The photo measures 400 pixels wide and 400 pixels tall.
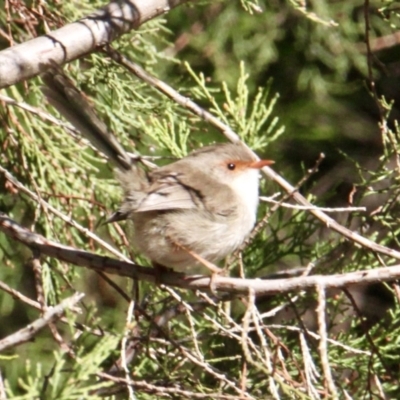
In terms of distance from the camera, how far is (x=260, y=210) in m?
5.08

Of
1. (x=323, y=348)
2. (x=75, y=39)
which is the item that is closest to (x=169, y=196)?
(x=75, y=39)

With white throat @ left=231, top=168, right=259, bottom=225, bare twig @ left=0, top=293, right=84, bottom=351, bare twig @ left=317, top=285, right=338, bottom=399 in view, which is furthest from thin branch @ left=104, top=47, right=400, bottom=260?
bare twig @ left=0, top=293, right=84, bottom=351

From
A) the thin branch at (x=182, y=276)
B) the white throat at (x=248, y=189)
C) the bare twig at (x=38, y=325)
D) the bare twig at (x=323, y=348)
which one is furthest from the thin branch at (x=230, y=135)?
the bare twig at (x=38, y=325)

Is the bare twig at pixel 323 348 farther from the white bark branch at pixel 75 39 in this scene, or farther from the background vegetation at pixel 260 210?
the white bark branch at pixel 75 39

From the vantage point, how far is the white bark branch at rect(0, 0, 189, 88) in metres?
3.34

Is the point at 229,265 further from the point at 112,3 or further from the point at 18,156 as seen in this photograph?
the point at 18,156

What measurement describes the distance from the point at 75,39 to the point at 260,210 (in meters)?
1.88

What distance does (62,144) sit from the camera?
4.81m

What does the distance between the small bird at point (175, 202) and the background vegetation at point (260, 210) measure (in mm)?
178

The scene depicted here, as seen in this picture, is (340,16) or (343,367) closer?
(343,367)

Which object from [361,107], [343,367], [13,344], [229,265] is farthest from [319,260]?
[361,107]

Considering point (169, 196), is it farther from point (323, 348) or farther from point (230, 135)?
point (323, 348)

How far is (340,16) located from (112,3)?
3112 mm

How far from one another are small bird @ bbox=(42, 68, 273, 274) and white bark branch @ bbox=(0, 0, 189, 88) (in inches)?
11.9
